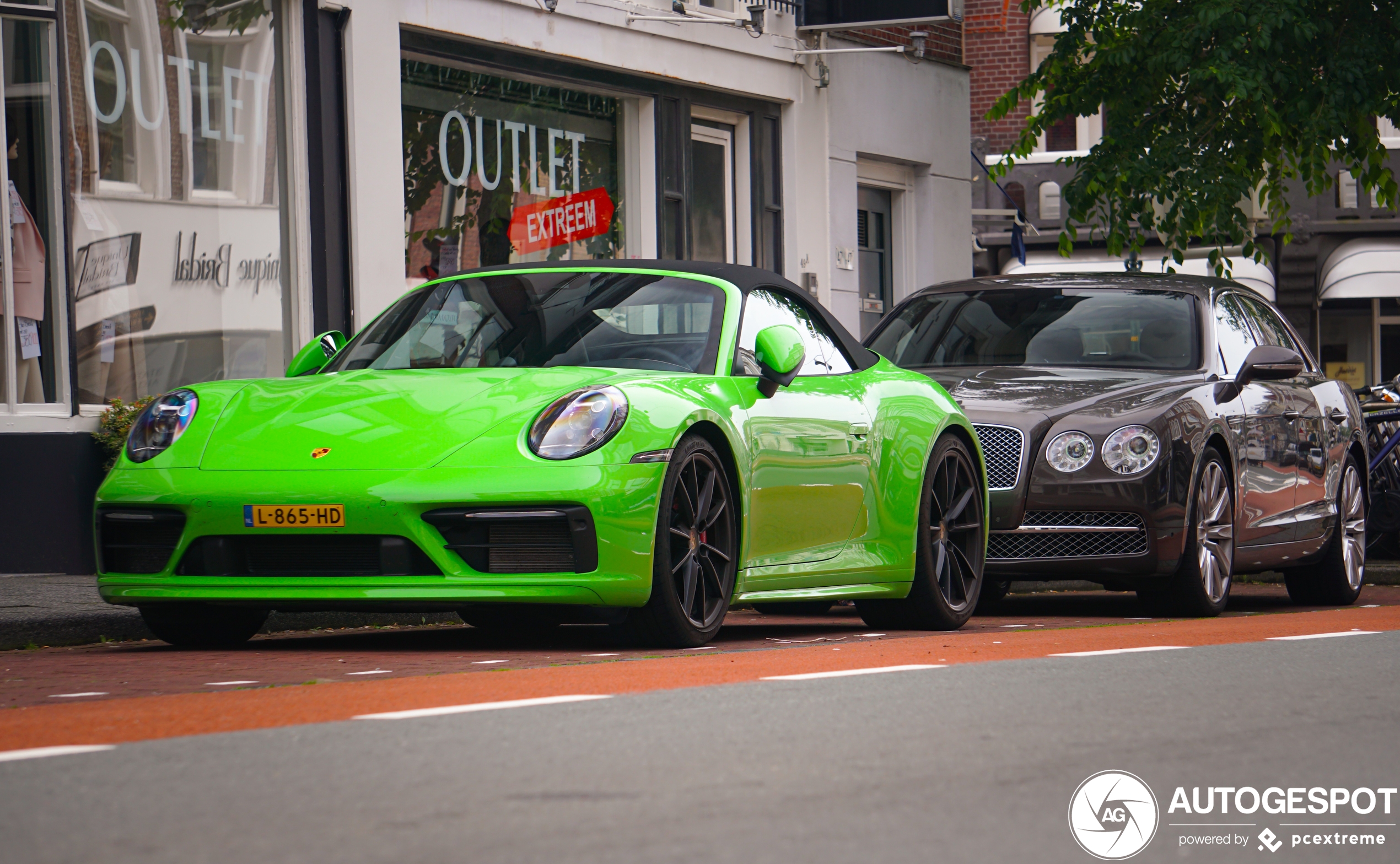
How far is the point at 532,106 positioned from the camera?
52.9 ft

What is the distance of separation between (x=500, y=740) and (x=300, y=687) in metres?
1.36

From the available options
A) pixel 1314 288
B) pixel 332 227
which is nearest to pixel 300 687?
pixel 332 227

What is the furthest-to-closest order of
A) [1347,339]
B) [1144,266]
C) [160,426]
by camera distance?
1. [1347,339]
2. [1144,266]
3. [160,426]

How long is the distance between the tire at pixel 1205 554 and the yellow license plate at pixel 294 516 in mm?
4274

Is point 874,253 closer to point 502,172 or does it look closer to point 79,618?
point 502,172

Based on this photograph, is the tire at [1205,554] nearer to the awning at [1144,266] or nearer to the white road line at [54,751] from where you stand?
the white road line at [54,751]

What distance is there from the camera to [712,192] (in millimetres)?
18172

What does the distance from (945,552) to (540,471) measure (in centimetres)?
259

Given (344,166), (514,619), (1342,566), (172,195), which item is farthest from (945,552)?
(344,166)

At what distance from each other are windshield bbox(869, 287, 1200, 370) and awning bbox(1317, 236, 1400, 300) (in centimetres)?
2146

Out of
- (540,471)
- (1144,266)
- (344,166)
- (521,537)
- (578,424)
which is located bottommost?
(521,537)

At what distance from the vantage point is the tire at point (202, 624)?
7316mm

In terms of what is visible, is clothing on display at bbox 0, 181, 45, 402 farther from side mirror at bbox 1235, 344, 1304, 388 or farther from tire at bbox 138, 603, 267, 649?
side mirror at bbox 1235, 344, 1304, 388

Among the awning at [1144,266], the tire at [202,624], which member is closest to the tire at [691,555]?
the tire at [202,624]
